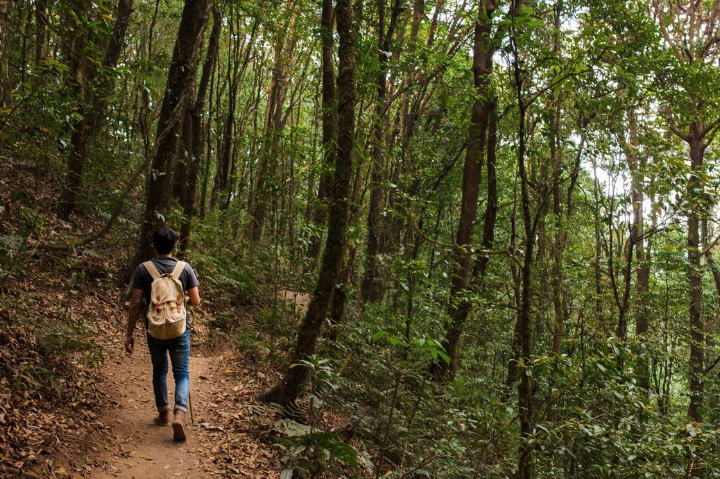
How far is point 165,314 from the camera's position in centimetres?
474

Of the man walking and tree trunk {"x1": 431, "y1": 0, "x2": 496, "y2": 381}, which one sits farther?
tree trunk {"x1": 431, "y1": 0, "x2": 496, "y2": 381}

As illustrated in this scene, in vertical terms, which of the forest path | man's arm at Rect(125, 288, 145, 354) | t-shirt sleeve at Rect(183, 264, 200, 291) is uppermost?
t-shirt sleeve at Rect(183, 264, 200, 291)

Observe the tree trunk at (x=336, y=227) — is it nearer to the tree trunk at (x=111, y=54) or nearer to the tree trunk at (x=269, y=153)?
the tree trunk at (x=269, y=153)

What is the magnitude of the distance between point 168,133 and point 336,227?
361 cm

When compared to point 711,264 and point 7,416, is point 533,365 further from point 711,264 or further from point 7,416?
point 711,264

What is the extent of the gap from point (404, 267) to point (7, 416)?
4611mm

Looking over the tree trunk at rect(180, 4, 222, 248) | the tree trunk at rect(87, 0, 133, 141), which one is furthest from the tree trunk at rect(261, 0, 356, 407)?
the tree trunk at rect(87, 0, 133, 141)

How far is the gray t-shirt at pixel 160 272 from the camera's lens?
478 cm

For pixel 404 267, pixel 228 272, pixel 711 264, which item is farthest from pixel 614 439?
pixel 711 264

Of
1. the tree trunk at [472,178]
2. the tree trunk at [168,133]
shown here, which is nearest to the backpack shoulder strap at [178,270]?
the tree trunk at [168,133]

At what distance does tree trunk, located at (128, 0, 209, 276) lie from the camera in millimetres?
7324

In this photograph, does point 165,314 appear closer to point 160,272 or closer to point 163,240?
point 160,272

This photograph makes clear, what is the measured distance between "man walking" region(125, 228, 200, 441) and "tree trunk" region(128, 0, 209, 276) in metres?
2.53

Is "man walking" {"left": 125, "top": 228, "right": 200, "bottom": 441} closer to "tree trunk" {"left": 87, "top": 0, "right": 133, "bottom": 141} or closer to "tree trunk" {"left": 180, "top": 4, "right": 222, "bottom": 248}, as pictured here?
"tree trunk" {"left": 180, "top": 4, "right": 222, "bottom": 248}
